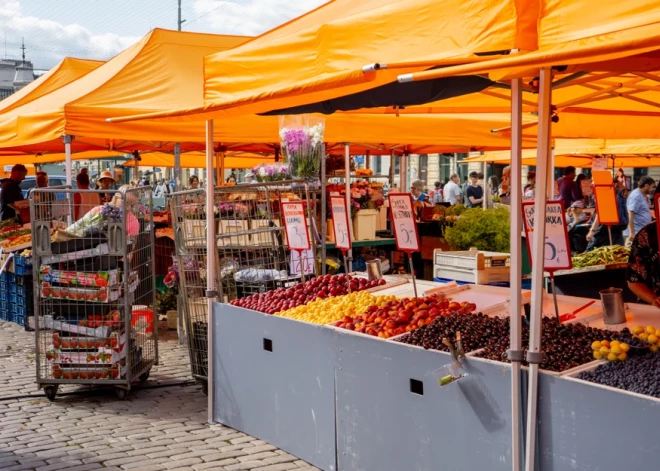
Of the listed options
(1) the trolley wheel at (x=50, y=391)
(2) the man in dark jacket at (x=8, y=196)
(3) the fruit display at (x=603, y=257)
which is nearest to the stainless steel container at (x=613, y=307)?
(3) the fruit display at (x=603, y=257)

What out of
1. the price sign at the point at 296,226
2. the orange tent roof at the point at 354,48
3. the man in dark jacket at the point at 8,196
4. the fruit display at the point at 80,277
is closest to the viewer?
the orange tent roof at the point at 354,48

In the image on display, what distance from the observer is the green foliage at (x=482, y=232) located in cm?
995

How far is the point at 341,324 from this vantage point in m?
4.82

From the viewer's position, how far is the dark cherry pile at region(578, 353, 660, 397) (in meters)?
3.20

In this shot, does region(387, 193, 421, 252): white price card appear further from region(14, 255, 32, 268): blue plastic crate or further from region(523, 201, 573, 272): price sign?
region(14, 255, 32, 268): blue plastic crate

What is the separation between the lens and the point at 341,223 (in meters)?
5.71

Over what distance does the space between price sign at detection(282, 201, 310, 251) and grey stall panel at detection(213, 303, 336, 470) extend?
0.67 metres

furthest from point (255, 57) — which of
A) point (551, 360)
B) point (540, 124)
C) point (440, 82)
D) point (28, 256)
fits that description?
point (28, 256)

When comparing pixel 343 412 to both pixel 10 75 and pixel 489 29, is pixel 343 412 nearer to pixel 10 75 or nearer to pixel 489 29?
pixel 489 29

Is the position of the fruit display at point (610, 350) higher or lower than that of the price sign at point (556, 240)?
lower

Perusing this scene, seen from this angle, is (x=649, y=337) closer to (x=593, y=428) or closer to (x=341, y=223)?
(x=593, y=428)

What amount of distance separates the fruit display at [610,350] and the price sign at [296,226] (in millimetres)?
2583

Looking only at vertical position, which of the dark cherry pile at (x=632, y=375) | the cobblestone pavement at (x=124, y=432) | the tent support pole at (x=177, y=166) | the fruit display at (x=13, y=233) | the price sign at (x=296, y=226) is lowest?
the cobblestone pavement at (x=124, y=432)

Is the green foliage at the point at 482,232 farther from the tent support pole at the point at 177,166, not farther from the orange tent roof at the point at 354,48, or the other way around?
the orange tent roof at the point at 354,48
